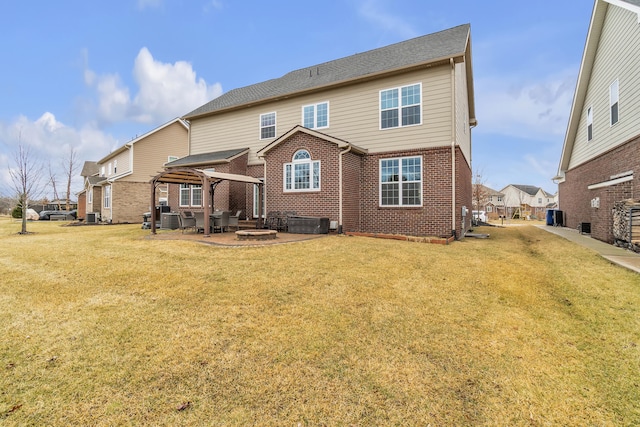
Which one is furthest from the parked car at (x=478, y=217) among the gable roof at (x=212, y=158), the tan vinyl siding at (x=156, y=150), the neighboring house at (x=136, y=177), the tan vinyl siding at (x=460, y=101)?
the tan vinyl siding at (x=156, y=150)

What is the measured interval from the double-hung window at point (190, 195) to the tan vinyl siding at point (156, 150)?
314 inches

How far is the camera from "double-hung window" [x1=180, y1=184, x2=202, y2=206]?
17.5m

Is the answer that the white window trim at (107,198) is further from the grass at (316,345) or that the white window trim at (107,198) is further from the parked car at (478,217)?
the parked car at (478,217)

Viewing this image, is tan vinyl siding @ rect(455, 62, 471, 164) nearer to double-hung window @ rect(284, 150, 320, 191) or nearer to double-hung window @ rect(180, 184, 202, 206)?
double-hung window @ rect(284, 150, 320, 191)

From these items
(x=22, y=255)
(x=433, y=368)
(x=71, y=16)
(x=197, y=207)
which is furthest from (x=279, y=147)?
(x=71, y=16)

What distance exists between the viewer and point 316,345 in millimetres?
3654

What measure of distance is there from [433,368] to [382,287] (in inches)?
93.4

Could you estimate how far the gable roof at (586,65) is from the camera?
10.8 m

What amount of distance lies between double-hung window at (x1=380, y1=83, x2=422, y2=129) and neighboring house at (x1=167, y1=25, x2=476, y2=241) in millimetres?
42

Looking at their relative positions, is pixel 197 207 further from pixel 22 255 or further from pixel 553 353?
pixel 553 353

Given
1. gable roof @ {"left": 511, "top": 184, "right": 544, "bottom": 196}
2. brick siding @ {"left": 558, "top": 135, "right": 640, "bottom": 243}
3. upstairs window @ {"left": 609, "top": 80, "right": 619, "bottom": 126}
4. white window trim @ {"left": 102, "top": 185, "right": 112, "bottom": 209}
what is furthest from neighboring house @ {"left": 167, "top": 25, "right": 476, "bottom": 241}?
gable roof @ {"left": 511, "top": 184, "right": 544, "bottom": 196}

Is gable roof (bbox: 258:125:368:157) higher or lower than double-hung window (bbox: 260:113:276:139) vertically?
lower

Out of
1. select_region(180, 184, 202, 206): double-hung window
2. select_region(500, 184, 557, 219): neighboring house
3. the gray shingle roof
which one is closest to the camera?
the gray shingle roof

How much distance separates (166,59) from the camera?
26.9m
